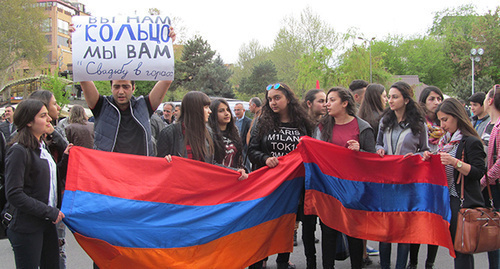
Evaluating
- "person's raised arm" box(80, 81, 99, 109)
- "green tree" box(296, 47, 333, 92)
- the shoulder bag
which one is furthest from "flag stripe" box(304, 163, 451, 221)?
"green tree" box(296, 47, 333, 92)

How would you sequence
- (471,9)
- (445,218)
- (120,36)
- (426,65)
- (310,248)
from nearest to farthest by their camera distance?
1. (120,36)
2. (445,218)
3. (310,248)
4. (426,65)
5. (471,9)

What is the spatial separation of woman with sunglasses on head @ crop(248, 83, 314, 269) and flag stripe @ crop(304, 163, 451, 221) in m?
0.44

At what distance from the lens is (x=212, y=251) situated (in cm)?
365

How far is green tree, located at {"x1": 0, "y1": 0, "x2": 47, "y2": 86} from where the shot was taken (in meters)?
52.4

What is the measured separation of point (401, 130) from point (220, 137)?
2.05 m

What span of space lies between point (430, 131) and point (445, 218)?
1.79 m

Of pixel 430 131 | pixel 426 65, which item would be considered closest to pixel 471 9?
pixel 426 65

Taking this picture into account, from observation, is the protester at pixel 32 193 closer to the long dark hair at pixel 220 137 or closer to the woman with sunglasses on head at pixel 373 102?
the long dark hair at pixel 220 137

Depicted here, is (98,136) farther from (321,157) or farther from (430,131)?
(430,131)

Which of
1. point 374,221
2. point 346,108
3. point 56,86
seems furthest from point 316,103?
point 56,86

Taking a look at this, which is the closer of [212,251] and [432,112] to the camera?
[212,251]

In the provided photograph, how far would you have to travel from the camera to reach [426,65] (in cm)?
5728

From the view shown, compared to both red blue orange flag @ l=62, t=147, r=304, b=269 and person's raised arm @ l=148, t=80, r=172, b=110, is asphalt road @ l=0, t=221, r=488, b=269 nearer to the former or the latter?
red blue orange flag @ l=62, t=147, r=304, b=269

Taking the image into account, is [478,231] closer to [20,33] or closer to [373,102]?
[373,102]
